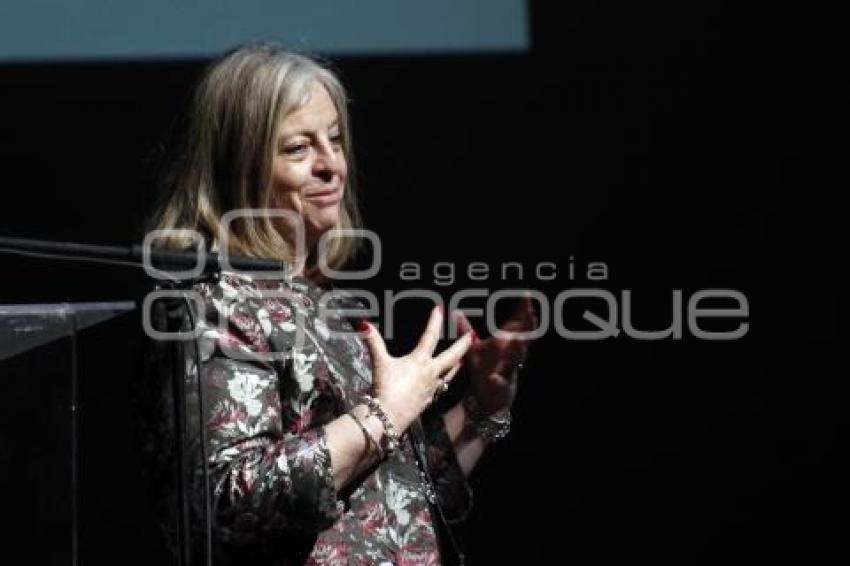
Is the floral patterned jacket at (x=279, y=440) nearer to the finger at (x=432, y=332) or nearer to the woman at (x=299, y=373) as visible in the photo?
the woman at (x=299, y=373)

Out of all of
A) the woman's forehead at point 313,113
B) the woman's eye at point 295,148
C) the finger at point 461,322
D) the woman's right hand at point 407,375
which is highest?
the woman's forehead at point 313,113

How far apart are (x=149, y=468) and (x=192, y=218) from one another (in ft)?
1.06

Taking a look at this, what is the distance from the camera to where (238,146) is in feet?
5.71

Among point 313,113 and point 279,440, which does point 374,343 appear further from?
point 313,113

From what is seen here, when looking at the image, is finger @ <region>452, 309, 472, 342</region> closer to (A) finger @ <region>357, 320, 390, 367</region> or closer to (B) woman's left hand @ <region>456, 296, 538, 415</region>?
(B) woman's left hand @ <region>456, 296, 538, 415</region>

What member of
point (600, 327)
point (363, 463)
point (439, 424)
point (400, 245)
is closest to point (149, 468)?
point (363, 463)

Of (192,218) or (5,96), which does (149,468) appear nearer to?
(192,218)

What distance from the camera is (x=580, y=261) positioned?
2705mm

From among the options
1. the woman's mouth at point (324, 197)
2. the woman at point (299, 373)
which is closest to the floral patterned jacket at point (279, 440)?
the woman at point (299, 373)

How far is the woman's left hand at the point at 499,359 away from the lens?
181cm

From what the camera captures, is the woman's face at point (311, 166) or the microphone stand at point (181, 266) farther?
the woman's face at point (311, 166)

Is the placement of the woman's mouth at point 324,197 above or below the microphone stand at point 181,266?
above

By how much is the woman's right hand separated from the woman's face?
23cm

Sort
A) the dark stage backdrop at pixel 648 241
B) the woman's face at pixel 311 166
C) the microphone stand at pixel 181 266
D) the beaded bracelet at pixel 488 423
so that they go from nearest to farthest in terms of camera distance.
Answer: the microphone stand at pixel 181 266
the woman's face at pixel 311 166
the beaded bracelet at pixel 488 423
the dark stage backdrop at pixel 648 241
